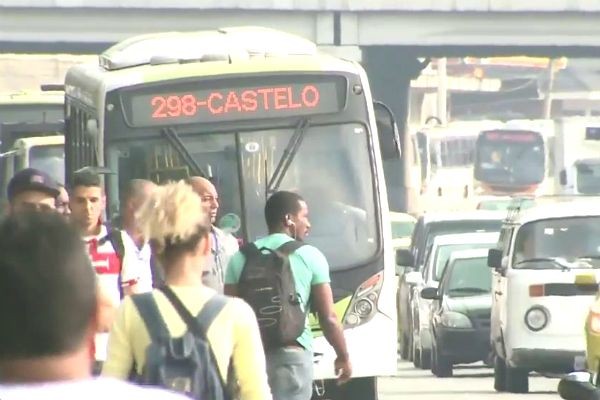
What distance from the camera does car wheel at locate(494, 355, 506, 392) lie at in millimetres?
20891

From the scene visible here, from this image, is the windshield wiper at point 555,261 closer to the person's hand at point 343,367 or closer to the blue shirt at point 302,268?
the person's hand at point 343,367

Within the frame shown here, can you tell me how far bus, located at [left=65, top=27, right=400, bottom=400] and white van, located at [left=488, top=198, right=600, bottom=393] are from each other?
2.57 meters

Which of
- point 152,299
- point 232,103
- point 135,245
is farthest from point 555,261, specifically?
point 152,299

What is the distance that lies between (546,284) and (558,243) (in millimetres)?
550

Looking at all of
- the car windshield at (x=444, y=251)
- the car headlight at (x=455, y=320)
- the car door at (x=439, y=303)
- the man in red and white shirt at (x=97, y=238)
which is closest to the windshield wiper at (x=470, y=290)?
the car door at (x=439, y=303)

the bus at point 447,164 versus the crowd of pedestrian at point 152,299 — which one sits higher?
the crowd of pedestrian at point 152,299

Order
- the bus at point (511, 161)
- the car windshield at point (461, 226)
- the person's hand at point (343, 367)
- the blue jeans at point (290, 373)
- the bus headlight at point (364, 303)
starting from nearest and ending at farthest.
Result: the blue jeans at point (290, 373)
the person's hand at point (343, 367)
the bus headlight at point (364, 303)
the car windshield at point (461, 226)
the bus at point (511, 161)

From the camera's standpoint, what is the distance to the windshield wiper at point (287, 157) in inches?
671

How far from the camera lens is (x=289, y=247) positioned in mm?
10227

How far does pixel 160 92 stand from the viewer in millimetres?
17500

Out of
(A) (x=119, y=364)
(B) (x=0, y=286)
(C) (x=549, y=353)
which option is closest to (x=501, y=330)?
(C) (x=549, y=353)

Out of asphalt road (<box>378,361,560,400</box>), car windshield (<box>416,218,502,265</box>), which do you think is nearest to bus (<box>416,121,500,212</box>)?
car windshield (<box>416,218,502,265</box>)

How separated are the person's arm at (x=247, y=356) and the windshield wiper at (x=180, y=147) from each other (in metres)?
10.3

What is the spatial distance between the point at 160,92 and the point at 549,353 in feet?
14.7
